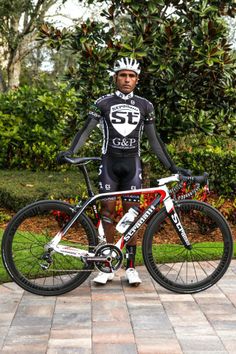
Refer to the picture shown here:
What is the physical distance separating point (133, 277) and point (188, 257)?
0.75m

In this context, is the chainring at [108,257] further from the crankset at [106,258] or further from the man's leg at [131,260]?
the man's leg at [131,260]

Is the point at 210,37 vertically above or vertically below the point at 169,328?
above

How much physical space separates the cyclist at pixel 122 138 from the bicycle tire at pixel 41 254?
10.6 inches

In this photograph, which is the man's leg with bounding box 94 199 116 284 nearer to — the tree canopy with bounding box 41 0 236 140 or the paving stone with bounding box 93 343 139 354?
the paving stone with bounding box 93 343 139 354

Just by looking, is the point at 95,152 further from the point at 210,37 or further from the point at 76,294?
the point at 76,294

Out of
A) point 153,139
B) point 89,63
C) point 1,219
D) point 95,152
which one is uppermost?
point 89,63

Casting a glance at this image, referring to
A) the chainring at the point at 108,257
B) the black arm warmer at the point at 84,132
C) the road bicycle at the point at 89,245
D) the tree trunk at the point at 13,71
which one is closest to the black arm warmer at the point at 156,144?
the road bicycle at the point at 89,245

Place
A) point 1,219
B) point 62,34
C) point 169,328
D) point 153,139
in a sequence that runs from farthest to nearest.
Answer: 1. point 1,219
2. point 62,34
3. point 153,139
4. point 169,328

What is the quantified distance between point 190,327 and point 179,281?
999 millimetres

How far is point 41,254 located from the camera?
4.87 meters

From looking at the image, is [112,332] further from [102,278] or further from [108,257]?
[102,278]

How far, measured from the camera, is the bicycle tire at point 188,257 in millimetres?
4836

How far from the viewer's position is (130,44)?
6473mm

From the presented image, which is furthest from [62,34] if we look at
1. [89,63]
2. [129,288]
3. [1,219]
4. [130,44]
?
[129,288]
